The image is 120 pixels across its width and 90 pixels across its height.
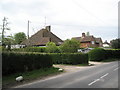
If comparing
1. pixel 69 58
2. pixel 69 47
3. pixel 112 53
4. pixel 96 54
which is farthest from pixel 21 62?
pixel 112 53

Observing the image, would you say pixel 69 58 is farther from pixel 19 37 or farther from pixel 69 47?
pixel 19 37

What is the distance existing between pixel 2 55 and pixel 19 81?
2.41m

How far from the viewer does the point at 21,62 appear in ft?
46.1

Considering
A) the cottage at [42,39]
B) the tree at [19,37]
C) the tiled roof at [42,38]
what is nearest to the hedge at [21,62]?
the cottage at [42,39]

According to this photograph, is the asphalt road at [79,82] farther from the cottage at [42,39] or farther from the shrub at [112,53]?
the cottage at [42,39]

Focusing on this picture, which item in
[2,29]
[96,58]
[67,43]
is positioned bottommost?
[96,58]

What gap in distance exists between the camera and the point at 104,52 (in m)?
40.2

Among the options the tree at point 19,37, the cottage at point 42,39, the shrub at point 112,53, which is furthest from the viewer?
the tree at point 19,37

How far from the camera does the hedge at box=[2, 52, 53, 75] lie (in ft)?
39.8

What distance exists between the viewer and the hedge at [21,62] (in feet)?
39.8

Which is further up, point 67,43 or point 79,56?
point 67,43

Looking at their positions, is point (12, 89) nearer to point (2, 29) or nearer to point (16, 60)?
point (16, 60)

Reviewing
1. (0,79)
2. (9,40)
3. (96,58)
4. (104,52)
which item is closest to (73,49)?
(96,58)

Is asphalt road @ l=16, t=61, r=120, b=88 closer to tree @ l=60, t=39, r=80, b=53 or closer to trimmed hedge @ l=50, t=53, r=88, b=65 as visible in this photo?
trimmed hedge @ l=50, t=53, r=88, b=65
